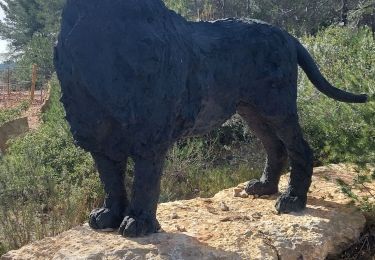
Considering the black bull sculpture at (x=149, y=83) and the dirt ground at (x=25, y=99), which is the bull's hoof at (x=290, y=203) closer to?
the black bull sculpture at (x=149, y=83)

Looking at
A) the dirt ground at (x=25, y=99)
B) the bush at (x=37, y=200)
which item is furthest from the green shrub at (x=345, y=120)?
the dirt ground at (x=25, y=99)

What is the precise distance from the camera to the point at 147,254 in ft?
8.77

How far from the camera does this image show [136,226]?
2.75 meters

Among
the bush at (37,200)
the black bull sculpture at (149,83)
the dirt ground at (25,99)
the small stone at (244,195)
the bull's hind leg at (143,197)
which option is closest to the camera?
the black bull sculpture at (149,83)

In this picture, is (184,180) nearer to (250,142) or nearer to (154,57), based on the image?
(250,142)

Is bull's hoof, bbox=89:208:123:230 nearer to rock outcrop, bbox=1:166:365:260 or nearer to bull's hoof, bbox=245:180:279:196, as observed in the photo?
rock outcrop, bbox=1:166:365:260

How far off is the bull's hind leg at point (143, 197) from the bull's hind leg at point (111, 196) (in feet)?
0.57

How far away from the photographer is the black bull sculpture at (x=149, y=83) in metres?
2.51

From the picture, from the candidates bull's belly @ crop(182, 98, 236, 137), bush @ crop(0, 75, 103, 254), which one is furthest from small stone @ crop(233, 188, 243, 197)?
bush @ crop(0, 75, 103, 254)

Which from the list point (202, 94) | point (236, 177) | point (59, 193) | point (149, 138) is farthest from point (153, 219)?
point (236, 177)

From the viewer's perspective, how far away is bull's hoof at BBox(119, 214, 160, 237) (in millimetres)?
2750

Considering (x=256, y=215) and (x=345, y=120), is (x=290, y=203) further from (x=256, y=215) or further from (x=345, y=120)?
(x=345, y=120)

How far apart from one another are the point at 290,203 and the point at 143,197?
3.83 ft

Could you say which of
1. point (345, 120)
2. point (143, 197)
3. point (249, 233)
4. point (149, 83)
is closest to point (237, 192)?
point (249, 233)
